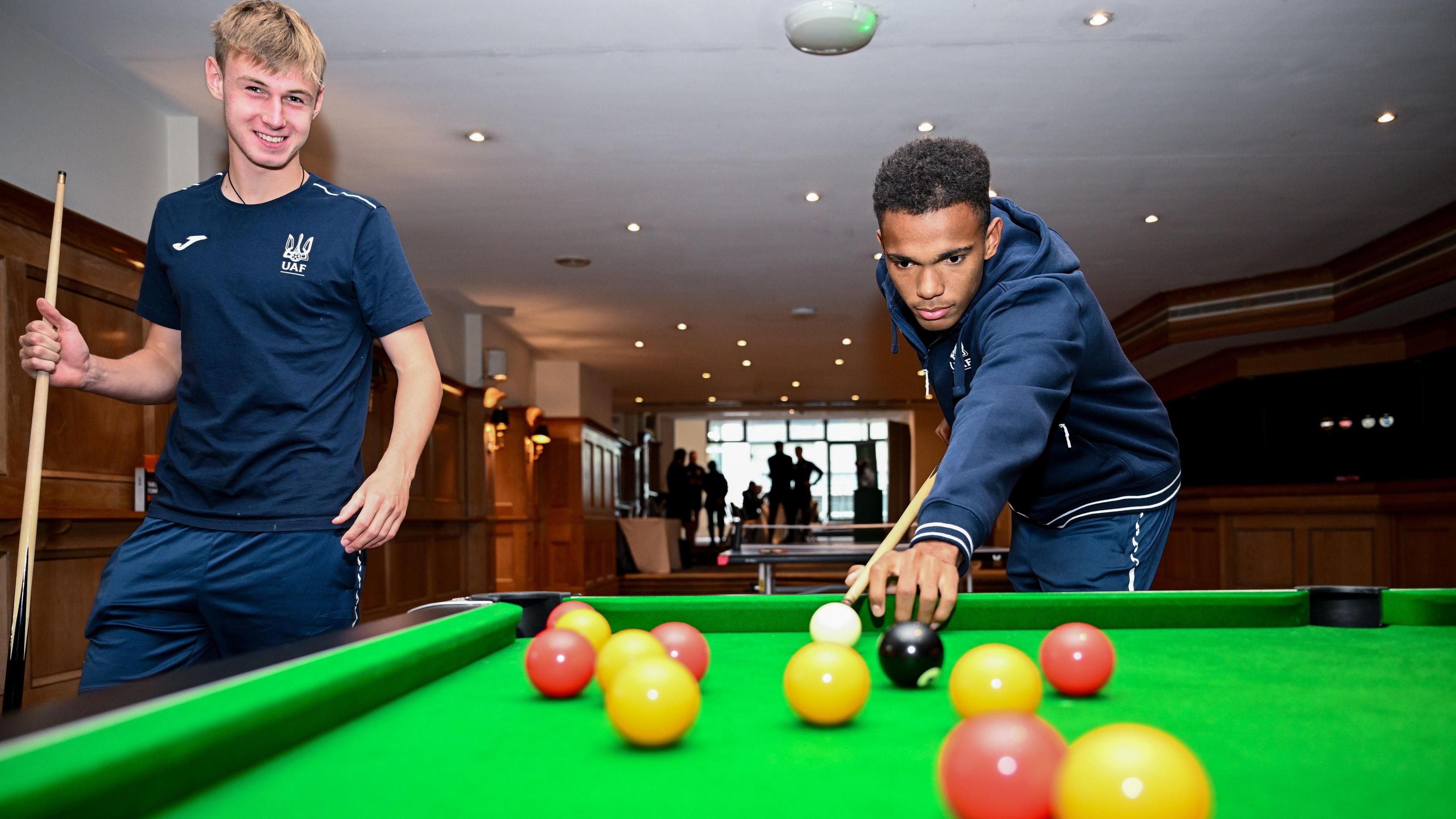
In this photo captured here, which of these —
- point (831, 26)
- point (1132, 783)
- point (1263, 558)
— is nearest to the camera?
point (1132, 783)

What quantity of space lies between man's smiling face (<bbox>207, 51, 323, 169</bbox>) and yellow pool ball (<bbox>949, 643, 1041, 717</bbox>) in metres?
1.39

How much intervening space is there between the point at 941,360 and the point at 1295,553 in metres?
7.27

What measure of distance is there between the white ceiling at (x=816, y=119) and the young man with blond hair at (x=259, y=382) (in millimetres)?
1942

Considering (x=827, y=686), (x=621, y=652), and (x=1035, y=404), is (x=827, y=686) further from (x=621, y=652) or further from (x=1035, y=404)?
(x=1035, y=404)

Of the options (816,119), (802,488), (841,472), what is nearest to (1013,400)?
(816,119)

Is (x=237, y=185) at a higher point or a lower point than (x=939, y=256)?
higher

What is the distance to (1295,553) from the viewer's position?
Answer: 26.1 feet

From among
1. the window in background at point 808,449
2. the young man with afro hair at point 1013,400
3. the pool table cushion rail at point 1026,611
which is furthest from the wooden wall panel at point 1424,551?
the window in background at point 808,449

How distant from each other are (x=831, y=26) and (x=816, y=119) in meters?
1.04

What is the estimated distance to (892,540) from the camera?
6.42 feet

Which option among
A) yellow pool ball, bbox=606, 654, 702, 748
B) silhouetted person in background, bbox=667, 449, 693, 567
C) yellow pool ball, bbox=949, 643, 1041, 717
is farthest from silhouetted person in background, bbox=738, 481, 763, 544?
yellow pool ball, bbox=606, 654, 702, 748

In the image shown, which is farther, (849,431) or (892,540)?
(849,431)

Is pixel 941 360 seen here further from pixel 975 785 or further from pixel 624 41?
pixel 624 41

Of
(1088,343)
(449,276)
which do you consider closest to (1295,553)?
(449,276)
